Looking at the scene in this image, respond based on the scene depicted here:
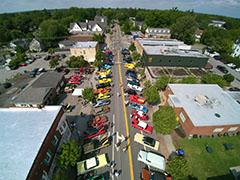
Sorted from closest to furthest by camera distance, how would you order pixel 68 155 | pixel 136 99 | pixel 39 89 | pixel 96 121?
pixel 68 155
pixel 96 121
pixel 39 89
pixel 136 99

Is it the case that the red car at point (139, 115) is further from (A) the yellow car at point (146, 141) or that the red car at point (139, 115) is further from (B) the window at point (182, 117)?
(B) the window at point (182, 117)

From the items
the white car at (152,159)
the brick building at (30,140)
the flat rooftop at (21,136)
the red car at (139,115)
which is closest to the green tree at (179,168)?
the white car at (152,159)

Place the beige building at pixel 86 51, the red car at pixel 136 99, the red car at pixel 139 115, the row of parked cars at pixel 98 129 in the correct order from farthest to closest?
the beige building at pixel 86 51
the red car at pixel 136 99
the red car at pixel 139 115
the row of parked cars at pixel 98 129

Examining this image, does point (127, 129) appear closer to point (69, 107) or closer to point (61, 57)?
point (69, 107)

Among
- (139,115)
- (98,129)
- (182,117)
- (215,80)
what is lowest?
(98,129)

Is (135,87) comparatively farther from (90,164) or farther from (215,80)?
(90,164)

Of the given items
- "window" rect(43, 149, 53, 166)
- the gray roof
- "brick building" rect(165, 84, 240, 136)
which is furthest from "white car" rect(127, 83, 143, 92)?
"window" rect(43, 149, 53, 166)

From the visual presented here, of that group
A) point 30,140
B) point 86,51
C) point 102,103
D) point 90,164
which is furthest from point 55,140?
point 86,51
